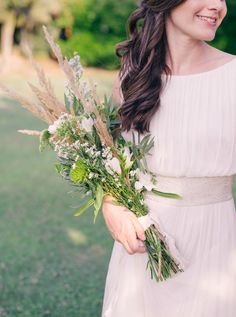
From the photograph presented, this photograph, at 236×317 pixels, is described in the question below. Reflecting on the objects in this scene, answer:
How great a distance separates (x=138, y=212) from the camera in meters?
3.02

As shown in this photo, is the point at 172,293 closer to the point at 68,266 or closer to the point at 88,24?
the point at 68,266

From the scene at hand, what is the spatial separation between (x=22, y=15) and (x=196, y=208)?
26.1 metres

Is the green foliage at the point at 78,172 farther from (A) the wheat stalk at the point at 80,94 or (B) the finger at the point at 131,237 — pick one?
(B) the finger at the point at 131,237

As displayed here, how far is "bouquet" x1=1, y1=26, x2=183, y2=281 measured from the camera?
9.65ft

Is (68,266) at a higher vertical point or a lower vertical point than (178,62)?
lower

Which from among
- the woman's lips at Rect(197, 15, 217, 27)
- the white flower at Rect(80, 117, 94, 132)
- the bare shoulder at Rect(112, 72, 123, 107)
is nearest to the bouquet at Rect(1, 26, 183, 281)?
the white flower at Rect(80, 117, 94, 132)

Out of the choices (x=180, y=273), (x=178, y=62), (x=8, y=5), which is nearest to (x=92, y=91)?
(x=178, y=62)

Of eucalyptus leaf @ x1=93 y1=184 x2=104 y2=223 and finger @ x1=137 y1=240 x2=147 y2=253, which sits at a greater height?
eucalyptus leaf @ x1=93 y1=184 x2=104 y2=223

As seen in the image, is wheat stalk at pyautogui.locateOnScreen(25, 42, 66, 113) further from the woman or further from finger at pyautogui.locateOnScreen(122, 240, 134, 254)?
finger at pyautogui.locateOnScreen(122, 240, 134, 254)

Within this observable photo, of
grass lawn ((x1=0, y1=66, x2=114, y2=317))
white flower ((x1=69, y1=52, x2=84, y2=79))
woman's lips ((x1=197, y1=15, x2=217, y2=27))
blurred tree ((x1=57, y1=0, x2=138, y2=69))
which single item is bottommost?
grass lawn ((x1=0, y1=66, x2=114, y2=317))

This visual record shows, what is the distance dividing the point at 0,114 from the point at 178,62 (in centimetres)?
1473

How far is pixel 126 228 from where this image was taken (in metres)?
2.95

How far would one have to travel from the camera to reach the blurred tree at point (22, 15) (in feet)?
88.2

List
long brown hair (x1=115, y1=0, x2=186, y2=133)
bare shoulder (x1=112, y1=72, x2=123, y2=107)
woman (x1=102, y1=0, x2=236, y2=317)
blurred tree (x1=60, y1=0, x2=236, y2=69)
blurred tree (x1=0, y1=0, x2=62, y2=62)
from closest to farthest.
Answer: woman (x1=102, y1=0, x2=236, y2=317) < long brown hair (x1=115, y1=0, x2=186, y2=133) < bare shoulder (x1=112, y1=72, x2=123, y2=107) < blurred tree (x1=0, y1=0, x2=62, y2=62) < blurred tree (x1=60, y1=0, x2=236, y2=69)
